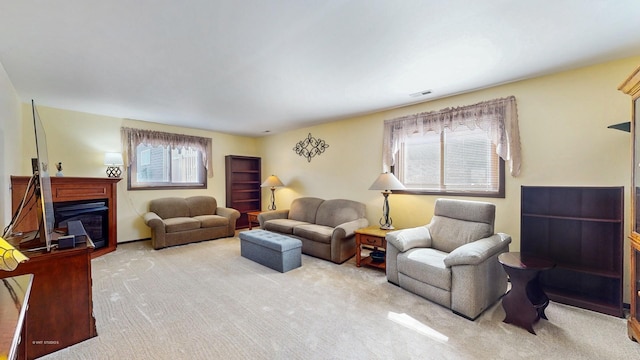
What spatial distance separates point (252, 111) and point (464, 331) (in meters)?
3.91

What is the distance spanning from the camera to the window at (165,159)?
4.79 m

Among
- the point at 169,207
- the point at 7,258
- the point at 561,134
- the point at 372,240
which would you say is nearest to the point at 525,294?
the point at 372,240

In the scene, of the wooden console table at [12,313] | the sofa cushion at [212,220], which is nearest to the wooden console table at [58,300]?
the wooden console table at [12,313]

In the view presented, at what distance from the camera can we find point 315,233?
3.83 meters

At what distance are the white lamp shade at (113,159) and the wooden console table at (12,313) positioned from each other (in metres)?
3.79

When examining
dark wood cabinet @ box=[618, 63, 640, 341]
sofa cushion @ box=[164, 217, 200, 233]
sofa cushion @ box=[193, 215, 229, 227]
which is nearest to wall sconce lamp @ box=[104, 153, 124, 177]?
sofa cushion @ box=[164, 217, 200, 233]

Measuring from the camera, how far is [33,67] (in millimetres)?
2559

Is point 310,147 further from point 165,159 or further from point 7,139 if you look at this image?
point 7,139

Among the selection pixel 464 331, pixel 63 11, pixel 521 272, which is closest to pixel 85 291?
pixel 63 11

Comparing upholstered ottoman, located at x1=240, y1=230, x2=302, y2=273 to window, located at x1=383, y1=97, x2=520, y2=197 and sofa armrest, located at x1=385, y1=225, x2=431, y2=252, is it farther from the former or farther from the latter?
window, located at x1=383, y1=97, x2=520, y2=197

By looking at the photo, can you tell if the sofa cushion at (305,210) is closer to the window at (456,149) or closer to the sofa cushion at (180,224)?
the window at (456,149)

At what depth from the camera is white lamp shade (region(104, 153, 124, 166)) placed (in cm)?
430

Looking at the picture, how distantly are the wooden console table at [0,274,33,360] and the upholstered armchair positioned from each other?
264 centimetres

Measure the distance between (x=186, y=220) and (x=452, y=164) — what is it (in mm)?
4587
